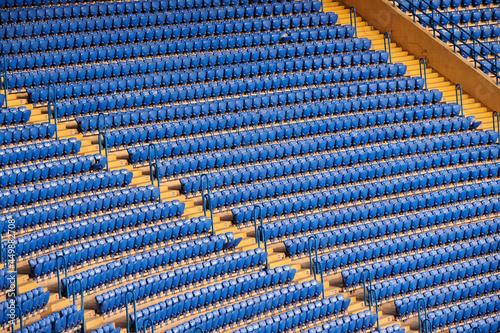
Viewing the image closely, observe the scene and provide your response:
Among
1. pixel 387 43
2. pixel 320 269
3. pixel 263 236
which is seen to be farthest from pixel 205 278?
pixel 387 43

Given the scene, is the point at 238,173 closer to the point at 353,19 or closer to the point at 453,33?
the point at 353,19

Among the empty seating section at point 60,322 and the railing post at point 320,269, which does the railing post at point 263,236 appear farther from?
the empty seating section at point 60,322

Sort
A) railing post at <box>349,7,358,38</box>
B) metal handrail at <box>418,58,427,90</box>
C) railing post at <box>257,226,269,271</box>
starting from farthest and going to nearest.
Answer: railing post at <box>349,7,358,38</box> < metal handrail at <box>418,58,427,90</box> < railing post at <box>257,226,269,271</box>

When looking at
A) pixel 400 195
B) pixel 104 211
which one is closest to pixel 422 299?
pixel 400 195

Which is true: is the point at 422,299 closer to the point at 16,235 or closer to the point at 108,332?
the point at 108,332

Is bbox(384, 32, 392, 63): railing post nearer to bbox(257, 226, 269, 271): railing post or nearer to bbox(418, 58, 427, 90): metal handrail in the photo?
bbox(418, 58, 427, 90): metal handrail

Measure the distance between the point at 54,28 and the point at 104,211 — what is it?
4.06m

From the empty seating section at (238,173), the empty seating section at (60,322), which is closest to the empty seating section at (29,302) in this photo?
the empty seating section at (238,173)

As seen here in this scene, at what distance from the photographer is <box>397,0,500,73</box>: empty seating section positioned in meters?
14.2

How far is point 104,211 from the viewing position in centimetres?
1026

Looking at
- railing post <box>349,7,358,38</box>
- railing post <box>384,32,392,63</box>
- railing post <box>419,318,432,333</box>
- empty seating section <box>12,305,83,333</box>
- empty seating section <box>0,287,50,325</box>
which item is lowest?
railing post <box>419,318,432,333</box>

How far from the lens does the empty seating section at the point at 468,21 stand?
46.7 ft

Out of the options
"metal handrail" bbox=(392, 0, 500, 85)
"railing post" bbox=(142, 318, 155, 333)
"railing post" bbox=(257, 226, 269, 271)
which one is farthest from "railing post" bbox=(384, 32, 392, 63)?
"railing post" bbox=(142, 318, 155, 333)

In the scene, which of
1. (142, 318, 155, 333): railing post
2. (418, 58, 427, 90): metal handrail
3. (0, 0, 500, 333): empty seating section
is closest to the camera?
(142, 318, 155, 333): railing post
